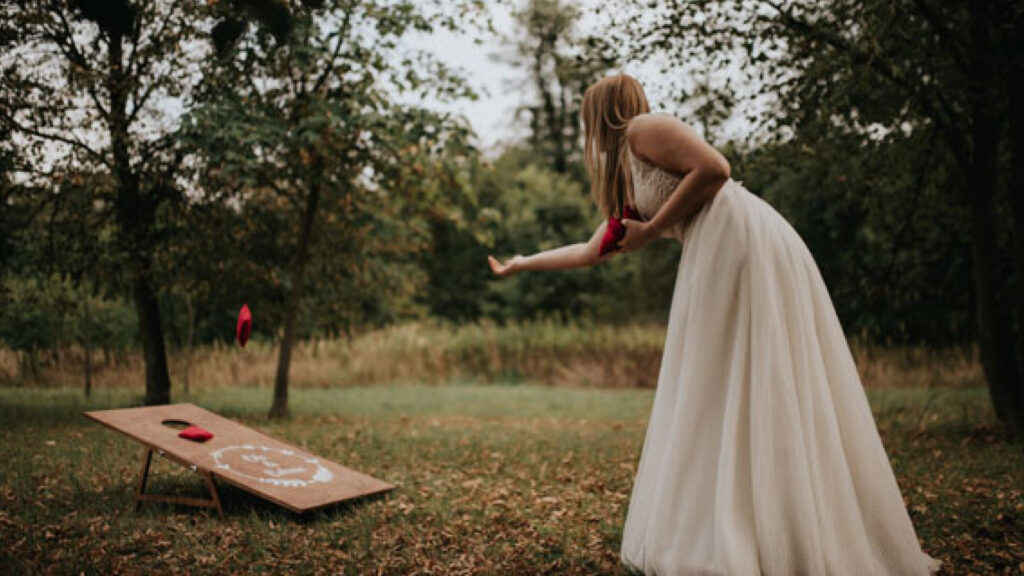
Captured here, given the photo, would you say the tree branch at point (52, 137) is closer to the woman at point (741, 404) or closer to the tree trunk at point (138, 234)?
the tree trunk at point (138, 234)

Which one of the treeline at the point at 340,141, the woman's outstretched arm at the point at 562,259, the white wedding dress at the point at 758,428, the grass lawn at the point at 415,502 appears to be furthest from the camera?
the treeline at the point at 340,141

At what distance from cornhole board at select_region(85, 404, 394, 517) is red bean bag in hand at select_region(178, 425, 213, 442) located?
0.13 feet

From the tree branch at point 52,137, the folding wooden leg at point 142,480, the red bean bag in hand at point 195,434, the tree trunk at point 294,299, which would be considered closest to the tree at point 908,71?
the tree trunk at point 294,299

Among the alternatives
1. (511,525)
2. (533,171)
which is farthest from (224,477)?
(533,171)

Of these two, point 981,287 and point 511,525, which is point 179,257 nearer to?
point 511,525

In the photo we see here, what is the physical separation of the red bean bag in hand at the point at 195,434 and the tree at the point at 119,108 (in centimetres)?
344

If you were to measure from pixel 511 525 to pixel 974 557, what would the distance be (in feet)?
8.36

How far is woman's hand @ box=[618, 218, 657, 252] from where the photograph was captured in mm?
3320

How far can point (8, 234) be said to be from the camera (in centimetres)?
779

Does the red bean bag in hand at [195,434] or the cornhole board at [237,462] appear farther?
the red bean bag in hand at [195,434]

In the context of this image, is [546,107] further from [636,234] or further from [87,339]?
[636,234]

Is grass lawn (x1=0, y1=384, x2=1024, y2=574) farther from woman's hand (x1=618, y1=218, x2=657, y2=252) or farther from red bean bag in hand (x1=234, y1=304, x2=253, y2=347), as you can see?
woman's hand (x1=618, y1=218, x2=657, y2=252)

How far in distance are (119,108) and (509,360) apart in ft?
39.1

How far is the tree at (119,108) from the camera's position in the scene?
23.9ft
